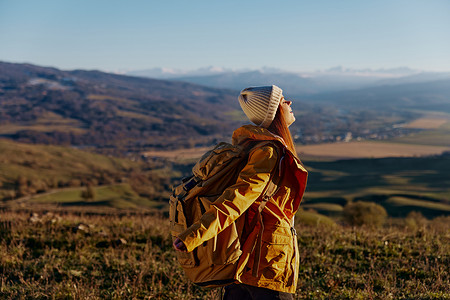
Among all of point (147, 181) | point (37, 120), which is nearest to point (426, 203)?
point (147, 181)

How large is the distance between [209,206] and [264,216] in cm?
40

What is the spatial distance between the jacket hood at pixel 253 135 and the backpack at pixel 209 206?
0.07 metres

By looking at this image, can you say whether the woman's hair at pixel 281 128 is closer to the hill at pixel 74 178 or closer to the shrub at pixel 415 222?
the shrub at pixel 415 222

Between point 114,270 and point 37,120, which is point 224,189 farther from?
point 37,120

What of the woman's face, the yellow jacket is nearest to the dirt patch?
the woman's face

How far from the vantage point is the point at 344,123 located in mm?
158250

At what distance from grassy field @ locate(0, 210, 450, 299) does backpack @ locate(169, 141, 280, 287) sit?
6.02 feet

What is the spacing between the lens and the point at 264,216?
8.50 ft

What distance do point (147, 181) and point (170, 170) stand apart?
7.15 metres

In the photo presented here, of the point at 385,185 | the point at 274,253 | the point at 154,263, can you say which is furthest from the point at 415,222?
the point at 385,185

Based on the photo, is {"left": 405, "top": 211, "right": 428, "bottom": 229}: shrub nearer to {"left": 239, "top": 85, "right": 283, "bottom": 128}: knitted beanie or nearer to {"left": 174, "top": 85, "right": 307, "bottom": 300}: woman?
{"left": 174, "top": 85, "right": 307, "bottom": 300}: woman

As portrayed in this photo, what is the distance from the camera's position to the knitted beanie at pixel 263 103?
277 centimetres

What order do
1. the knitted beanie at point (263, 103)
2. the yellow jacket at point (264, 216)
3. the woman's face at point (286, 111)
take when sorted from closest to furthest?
the yellow jacket at point (264, 216)
the knitted beanie at point (263, 103)
the woman's face at point (286, 111)

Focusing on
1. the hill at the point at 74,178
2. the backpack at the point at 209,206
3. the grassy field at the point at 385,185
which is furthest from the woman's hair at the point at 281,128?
the hill at the point at 74,178
